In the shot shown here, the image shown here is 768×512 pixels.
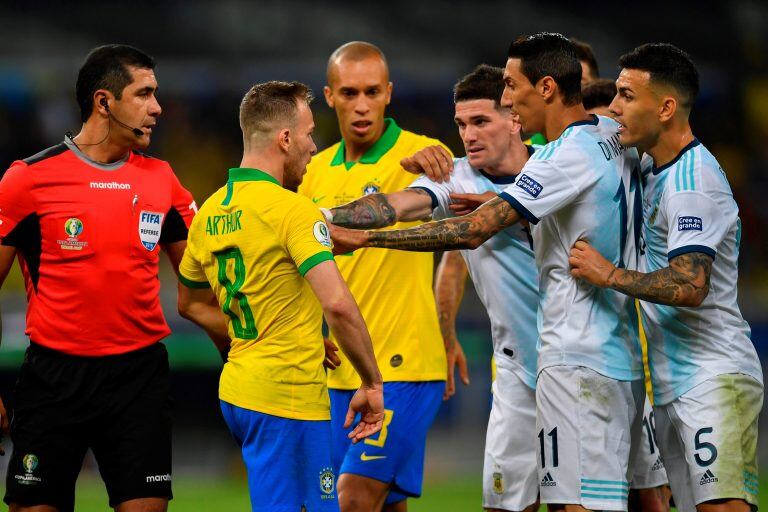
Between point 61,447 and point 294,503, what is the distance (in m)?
1.24

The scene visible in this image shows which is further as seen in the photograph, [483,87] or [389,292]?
[389,292]

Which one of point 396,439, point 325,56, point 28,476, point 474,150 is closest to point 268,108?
point 474,150

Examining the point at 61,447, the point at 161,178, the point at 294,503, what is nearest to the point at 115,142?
the point at 161,178

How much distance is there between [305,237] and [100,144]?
142cm

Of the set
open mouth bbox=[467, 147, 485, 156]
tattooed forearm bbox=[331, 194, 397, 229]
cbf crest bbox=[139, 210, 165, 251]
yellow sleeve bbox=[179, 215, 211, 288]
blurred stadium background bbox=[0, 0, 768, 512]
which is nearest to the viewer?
yellow sleeve bbox=[179, 215, 211, 288]

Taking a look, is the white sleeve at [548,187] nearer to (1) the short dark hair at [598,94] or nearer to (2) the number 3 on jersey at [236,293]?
(2) the number 3 on jersey at [236,293]

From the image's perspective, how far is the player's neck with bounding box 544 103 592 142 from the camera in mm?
5160

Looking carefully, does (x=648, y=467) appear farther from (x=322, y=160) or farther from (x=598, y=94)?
(x=322, y=160)

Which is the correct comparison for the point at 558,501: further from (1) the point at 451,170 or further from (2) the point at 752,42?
(2) the point at 752,42

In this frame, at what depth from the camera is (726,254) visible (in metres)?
4.94

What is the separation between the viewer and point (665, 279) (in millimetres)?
4688

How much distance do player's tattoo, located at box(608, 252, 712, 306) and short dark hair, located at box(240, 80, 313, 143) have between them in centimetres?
153

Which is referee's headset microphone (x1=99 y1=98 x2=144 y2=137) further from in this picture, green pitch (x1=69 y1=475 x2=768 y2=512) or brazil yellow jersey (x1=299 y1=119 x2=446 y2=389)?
green pitch (x1=69 y1=475 x2=768 y2=512)

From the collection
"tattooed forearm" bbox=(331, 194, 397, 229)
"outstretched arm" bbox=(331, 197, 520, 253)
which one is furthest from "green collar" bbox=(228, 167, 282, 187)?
"tattooed forearm" bbox=(331, 194, 397, 229)
